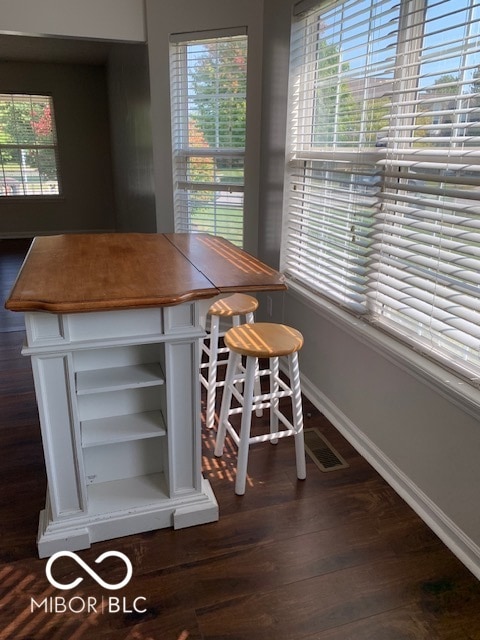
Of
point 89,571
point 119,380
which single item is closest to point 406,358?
point 119,380

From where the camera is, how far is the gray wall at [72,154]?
7.14 metres

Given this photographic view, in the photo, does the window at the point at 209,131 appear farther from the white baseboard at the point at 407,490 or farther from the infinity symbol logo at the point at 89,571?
the infinity symbol logo at the point at 89,571

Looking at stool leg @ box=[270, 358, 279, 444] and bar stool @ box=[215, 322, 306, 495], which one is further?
stool leg @ box=[270, 358, 279, 444]

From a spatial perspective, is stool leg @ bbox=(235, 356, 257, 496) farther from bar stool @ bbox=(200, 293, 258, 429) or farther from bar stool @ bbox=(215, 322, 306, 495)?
bar stool @ bbox=(200, 293, 258, 429)

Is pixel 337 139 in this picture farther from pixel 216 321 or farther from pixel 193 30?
pixel 193 30

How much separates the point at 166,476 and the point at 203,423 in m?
0.73

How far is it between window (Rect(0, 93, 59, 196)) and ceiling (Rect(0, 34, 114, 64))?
0.64 meters

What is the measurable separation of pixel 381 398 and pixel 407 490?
1.31 ft

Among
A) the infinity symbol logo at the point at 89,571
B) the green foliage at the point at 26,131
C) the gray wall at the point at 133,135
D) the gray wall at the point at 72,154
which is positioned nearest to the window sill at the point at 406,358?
the infinity symbol logo at the point at 89,571

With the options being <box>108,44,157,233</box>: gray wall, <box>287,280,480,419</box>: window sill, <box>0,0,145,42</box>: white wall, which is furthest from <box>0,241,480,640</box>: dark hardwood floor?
<box>0,0,145,42</box>: white wall

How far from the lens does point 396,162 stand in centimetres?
199

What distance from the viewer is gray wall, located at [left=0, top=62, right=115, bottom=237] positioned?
714 centimetres

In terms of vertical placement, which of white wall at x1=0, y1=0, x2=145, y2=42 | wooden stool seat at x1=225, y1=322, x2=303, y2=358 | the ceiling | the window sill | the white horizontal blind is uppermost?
the ceiling

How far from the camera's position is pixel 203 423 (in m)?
2.59
